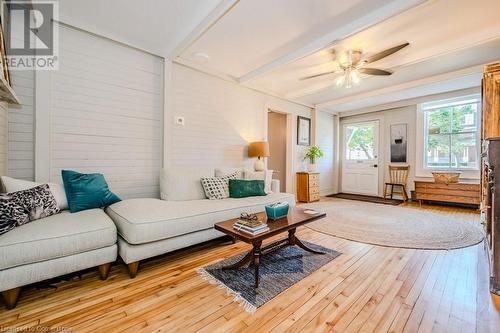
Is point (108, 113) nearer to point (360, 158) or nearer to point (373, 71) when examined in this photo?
point (373, 71)

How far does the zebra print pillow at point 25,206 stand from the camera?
1.48m

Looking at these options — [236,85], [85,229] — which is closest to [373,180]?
[236,85]

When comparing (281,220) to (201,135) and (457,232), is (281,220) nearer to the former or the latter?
(201,135)

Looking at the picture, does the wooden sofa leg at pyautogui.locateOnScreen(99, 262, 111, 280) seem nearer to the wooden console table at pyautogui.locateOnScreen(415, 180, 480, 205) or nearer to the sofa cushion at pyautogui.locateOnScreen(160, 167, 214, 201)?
the sofa cushion at pyautogui.locateOnScreen(160, 167, 214, 201)

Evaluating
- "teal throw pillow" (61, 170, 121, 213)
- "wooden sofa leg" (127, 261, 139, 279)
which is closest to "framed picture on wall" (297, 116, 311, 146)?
"teal throw pillow" (61, 170, 121, 213)

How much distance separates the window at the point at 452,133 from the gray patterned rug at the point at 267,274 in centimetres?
438

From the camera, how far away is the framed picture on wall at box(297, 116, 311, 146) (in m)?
5.43

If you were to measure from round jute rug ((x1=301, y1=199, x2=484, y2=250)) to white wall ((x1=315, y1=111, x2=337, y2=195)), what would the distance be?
2.02 m

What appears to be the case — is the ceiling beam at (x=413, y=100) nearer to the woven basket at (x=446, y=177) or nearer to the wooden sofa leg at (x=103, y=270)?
the woven basket at (x=446, y=177)

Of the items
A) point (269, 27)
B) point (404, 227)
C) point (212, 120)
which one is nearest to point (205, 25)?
point (269, 27)

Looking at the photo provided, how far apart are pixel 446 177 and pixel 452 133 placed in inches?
42.7

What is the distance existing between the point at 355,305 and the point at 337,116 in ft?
19.4

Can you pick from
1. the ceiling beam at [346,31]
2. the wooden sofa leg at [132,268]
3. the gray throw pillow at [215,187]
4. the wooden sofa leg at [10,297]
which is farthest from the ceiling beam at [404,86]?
the wooden sofa leg at [10,297]

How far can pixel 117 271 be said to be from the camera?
6.25ft
